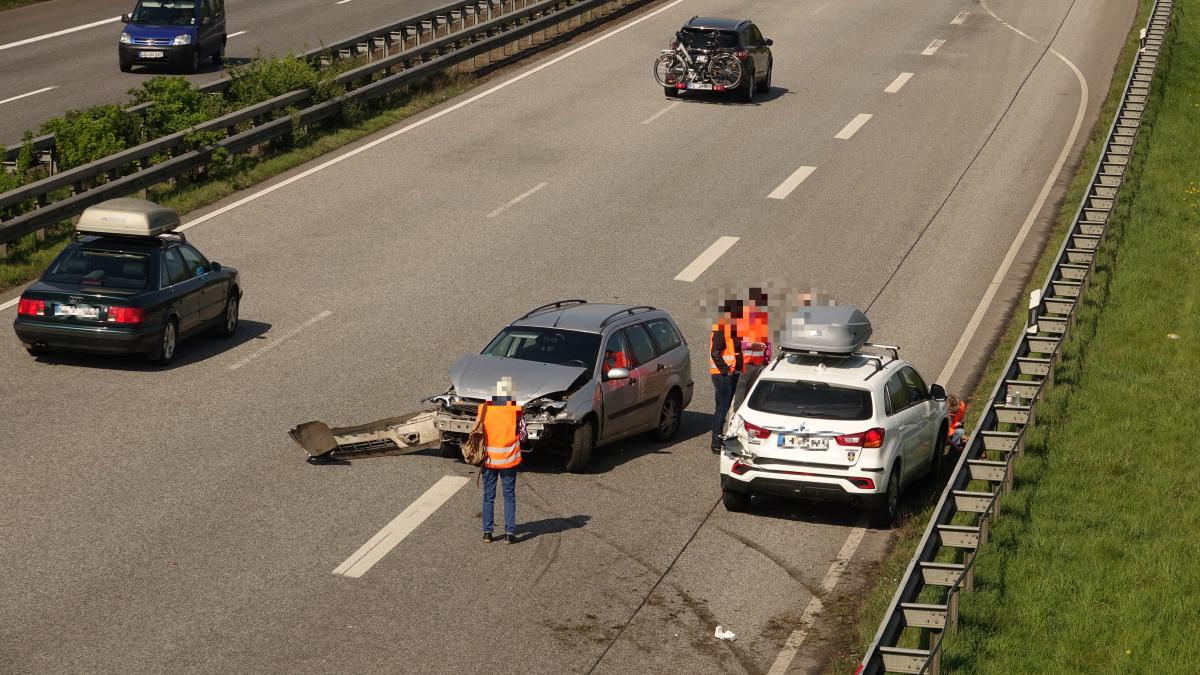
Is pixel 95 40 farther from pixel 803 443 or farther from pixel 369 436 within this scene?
pixel 803 443

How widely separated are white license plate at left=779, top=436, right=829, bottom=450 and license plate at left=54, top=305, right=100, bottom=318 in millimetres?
9108

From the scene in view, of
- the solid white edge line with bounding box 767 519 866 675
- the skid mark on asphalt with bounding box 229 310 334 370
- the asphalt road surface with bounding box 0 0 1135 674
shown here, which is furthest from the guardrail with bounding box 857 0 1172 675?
the skid mark on asphalt with bounding box 229 310 334 370

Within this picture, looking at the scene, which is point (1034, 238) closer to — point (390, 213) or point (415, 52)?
point (390, 213)

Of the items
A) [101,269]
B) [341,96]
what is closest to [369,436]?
[101,269]

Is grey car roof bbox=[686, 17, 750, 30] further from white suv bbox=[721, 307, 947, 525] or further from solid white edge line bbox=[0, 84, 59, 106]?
white suv bbox=[721, 307, 947, 525]

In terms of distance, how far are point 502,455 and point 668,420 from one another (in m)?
4.50

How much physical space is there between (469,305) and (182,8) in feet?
62.3

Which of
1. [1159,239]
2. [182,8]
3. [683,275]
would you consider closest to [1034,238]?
[1159,239]

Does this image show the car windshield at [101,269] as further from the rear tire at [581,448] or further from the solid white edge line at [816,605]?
the solid white edge line at [816,605]

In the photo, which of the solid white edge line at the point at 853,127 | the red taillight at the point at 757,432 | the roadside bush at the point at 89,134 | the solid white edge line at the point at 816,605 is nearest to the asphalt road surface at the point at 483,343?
the solid white edge line at the point at 816,605

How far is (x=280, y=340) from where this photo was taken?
22.1 metres

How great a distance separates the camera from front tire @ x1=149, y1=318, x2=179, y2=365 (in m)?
20.4

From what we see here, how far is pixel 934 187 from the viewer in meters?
32.0

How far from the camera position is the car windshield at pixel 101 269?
2061 centimetres
